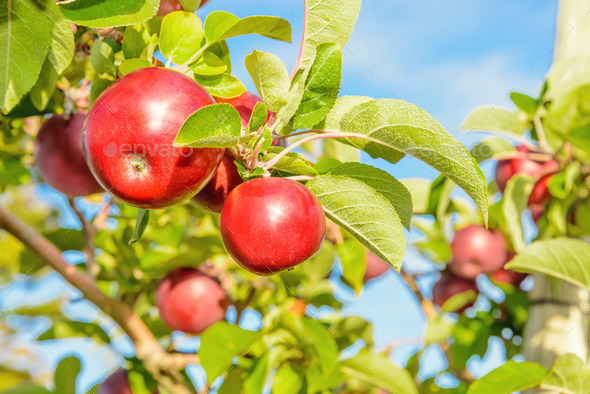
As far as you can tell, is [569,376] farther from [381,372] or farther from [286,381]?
[286,381]

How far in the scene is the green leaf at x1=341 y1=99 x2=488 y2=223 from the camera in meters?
0.45

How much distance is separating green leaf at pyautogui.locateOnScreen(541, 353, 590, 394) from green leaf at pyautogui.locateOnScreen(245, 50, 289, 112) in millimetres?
528

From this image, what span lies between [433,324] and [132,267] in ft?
2.23

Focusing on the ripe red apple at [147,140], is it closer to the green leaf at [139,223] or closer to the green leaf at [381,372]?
the green leaf at [139,223]

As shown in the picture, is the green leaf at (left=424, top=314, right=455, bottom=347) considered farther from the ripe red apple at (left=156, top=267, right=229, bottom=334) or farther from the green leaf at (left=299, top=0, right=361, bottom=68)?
the green leaf at (left=299, top=0, right=361, bottom=68)

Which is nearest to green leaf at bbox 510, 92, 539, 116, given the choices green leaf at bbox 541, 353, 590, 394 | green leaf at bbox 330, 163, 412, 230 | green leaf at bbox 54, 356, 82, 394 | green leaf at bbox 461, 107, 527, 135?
green leaf at bbox 461, 107, 527, 135

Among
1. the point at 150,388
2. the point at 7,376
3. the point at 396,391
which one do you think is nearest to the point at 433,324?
the point at 396,391

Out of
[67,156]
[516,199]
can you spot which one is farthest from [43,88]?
[516,199]

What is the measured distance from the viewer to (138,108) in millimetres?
450

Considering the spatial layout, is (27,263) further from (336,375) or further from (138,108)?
(138,108)

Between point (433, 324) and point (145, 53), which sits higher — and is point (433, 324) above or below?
below

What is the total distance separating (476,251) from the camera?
4.52ft

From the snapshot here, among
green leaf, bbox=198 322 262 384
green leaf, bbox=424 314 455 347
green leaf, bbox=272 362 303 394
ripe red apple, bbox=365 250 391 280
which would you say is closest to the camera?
green leaf, bbox=198 322 262 384

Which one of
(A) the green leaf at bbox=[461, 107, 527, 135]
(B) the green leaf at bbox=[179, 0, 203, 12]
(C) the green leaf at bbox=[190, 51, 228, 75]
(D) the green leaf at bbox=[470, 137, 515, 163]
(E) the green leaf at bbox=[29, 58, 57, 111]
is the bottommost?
(D) the green leaf at bbox=[470, 137, 515, 163]
